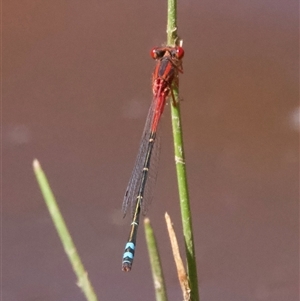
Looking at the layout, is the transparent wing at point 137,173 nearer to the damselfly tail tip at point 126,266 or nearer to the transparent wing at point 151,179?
the transparent wing at point 151,179

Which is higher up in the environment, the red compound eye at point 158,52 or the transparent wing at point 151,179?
the red compound eye at point 158,52

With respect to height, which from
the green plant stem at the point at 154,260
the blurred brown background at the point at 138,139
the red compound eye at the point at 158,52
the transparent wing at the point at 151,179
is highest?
the blurred brown background at the point at 138,139

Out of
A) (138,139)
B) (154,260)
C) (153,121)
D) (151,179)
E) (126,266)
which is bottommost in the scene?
(154,260)

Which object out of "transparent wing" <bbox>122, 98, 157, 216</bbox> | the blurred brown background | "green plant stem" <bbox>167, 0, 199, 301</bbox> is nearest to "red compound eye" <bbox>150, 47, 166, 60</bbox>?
"transparent wing" <bbox>122, 98, 157, 216</bbox>

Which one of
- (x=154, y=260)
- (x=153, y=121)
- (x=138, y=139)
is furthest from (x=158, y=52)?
(x=138, y=139)

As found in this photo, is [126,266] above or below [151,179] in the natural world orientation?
below

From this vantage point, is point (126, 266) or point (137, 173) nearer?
point (126, 266)

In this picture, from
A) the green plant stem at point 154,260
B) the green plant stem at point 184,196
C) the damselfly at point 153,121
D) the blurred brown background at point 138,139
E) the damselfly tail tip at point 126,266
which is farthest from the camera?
the blurred brown background at point 138,139

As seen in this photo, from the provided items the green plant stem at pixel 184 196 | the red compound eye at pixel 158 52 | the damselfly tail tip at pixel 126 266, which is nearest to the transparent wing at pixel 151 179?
the red compound eye at pixel 158 52

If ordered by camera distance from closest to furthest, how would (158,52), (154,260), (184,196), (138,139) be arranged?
(154,260)
(184,196)
(158,52)
(138,139)

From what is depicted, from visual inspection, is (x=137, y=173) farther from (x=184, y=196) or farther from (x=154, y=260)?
(x=154, y=260)
